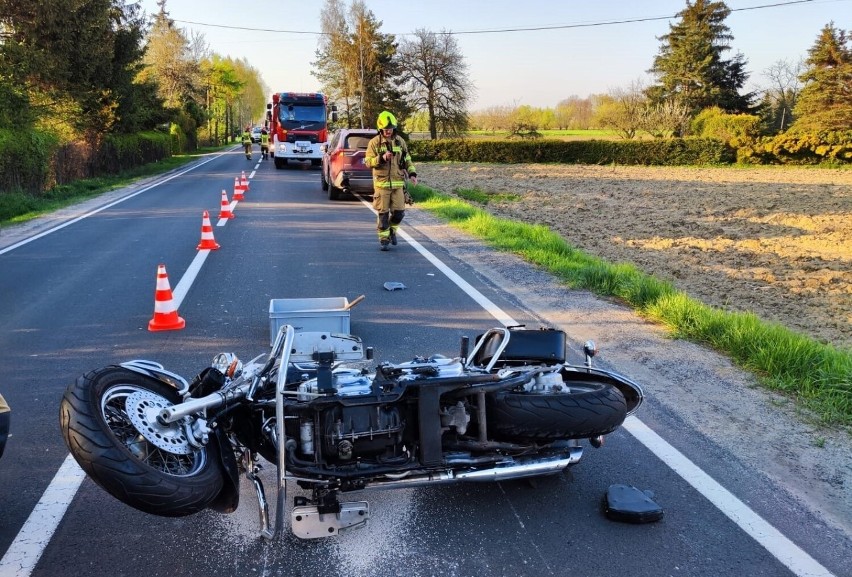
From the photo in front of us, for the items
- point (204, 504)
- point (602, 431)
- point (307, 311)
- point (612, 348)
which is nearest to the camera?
point (204, 504)

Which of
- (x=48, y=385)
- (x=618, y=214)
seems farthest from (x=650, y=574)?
(x=618, y=214)

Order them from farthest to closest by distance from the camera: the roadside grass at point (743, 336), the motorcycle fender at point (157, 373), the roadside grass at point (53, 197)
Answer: the roadside grass at point (53, 197) < the roadside grass at point (743, 336) < the motorcycle fender at point (157, 373)

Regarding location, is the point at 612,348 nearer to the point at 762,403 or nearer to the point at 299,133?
the point at 762,403

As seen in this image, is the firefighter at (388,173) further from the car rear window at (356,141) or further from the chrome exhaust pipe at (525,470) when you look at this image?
the chrome exhaust pipe at (525,470)

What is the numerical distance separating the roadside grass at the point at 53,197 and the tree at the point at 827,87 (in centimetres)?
4693

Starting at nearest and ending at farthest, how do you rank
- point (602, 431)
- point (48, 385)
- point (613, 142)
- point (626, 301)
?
point (602, 431) → point (48, 385) → point (626, 301) → point (613, 142)

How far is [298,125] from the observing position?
31828 millimetres

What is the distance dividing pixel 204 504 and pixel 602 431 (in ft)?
6.29

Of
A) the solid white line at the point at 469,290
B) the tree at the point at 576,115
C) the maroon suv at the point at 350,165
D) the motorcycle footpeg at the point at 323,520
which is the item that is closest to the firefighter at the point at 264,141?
the maroon suv at the point at 350,165

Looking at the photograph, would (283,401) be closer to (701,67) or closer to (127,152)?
(127,152)

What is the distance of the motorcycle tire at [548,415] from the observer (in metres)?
3.41

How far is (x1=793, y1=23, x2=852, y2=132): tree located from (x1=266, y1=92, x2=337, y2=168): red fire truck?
3798cm

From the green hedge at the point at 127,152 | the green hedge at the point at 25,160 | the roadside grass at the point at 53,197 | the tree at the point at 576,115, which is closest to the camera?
the roadside grass at the point at 53,197

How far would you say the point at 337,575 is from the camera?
309cm
